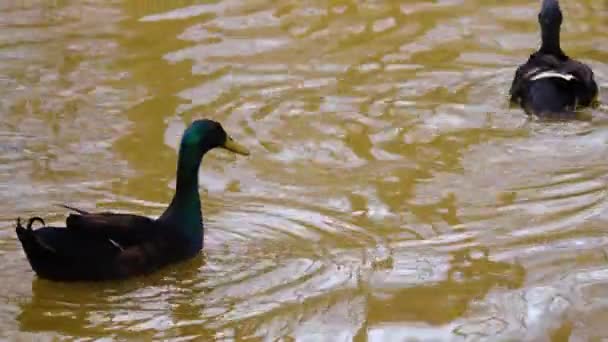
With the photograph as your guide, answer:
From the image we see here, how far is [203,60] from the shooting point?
1212 cm

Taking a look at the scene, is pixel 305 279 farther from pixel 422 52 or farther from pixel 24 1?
pixel 24 1

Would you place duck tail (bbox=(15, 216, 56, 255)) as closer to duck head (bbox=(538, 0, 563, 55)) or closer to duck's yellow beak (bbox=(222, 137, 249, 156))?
duck's yellow beak (bbox=(222, 137, 249, 156))

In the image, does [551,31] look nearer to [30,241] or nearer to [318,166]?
[318,166]

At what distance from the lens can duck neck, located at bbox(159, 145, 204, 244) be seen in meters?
8.29

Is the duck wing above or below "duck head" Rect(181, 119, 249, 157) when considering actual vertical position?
below

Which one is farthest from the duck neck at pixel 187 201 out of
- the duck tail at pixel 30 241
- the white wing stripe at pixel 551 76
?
the white wing stripe at pixel 551 76

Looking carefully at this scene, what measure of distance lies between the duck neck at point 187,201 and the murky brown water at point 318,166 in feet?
0.66

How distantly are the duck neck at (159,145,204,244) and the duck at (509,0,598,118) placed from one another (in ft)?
10.7

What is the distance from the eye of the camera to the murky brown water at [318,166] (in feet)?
24.8

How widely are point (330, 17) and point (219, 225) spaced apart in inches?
201

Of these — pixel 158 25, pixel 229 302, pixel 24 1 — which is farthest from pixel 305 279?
pixel 24 1

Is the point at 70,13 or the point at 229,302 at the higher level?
the point at 70,13

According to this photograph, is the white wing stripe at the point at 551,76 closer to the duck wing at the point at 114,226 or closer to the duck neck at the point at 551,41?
the duck neck at the point at 551,41

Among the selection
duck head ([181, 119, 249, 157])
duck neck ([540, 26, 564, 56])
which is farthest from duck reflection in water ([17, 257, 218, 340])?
duck neck ([540, 26, 564, 56])
